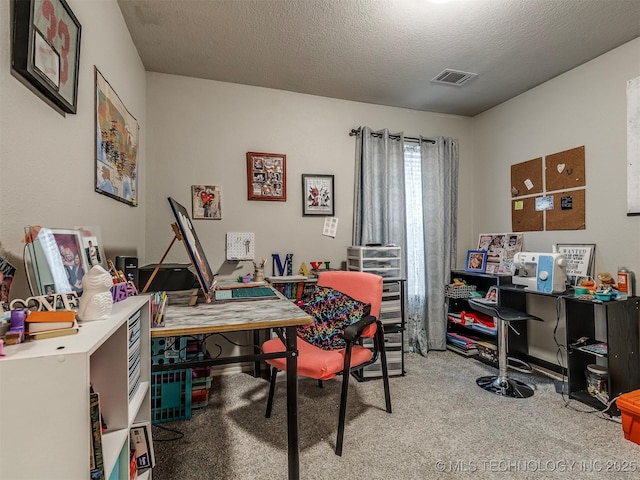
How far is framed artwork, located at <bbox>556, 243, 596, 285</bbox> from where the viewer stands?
2459mm

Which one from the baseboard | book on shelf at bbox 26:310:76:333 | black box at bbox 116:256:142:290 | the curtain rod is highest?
the curtain rod

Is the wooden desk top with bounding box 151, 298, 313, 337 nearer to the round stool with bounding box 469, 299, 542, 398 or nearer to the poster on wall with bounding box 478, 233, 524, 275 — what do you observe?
the round stool with bounding box 469, 299, 542, 398

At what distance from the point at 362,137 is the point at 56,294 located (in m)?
2.81

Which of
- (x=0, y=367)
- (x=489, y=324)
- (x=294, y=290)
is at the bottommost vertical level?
(x=489, y=324)

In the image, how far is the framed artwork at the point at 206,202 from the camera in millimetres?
2752

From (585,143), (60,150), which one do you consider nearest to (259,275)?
(60,150)

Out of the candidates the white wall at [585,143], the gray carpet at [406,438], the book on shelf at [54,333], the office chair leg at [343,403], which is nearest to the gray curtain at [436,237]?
the white wall at [585,143]

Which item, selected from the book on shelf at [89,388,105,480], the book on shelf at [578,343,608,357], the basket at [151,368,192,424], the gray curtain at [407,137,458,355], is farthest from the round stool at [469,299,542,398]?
the book on shelf at [89,388,105,480]

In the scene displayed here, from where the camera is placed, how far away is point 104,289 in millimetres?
884

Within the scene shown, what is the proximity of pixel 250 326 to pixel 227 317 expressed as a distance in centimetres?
17

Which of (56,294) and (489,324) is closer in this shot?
(56,294)

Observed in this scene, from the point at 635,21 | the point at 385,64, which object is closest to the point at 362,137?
the point at 385,64

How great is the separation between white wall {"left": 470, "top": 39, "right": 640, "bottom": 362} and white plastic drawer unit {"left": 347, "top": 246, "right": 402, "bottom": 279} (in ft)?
4.18

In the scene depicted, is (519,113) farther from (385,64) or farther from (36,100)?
(36,100)
